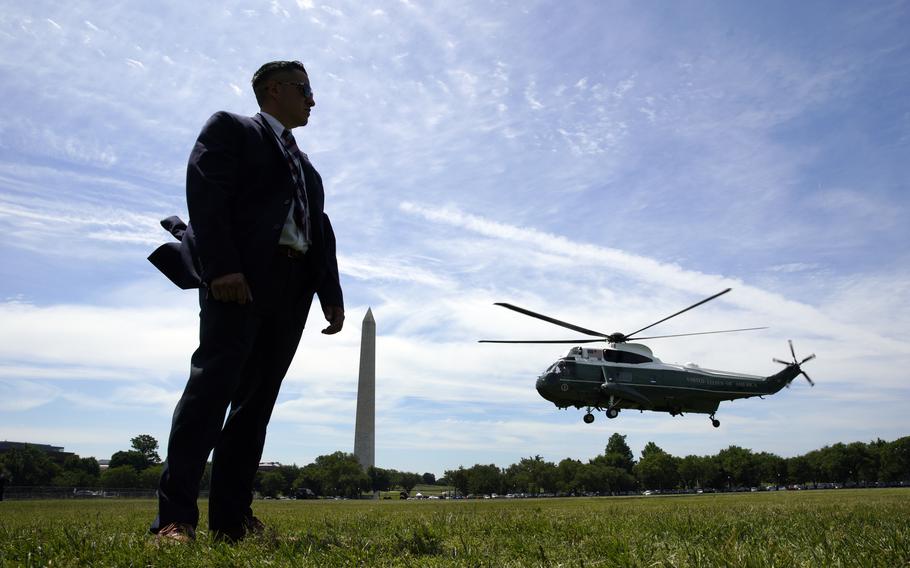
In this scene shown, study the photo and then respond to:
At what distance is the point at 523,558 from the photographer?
2.49 metres

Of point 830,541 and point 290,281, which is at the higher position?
point 290,281

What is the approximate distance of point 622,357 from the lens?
26.5 metres

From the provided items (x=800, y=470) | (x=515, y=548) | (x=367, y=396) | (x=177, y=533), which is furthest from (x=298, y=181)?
(x=800, y=470)

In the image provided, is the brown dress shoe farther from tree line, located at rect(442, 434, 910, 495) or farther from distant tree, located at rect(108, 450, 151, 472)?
distant tree, located at rect(108, 450, 151, 472)

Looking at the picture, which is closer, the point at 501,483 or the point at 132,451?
the point at 501,483

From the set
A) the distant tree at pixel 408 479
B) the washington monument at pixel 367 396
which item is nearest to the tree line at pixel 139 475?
the washington monument at pixel 367 396

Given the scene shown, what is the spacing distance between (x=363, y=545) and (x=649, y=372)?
82.6 feet

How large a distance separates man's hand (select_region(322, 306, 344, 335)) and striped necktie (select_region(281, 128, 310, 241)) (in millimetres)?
510

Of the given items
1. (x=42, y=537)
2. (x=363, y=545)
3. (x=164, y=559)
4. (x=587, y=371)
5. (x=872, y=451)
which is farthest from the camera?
(x=872, y=451)

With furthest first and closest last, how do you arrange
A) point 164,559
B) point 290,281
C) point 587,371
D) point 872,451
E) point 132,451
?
point 132,451 → point 872,451 → point 587,371 → point 290,281 → point 164,559

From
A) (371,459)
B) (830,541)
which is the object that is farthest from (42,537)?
(371,459)

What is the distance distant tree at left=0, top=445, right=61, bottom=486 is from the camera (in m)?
89.3

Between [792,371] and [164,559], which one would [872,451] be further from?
[164,559]

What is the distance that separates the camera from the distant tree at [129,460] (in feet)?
369
